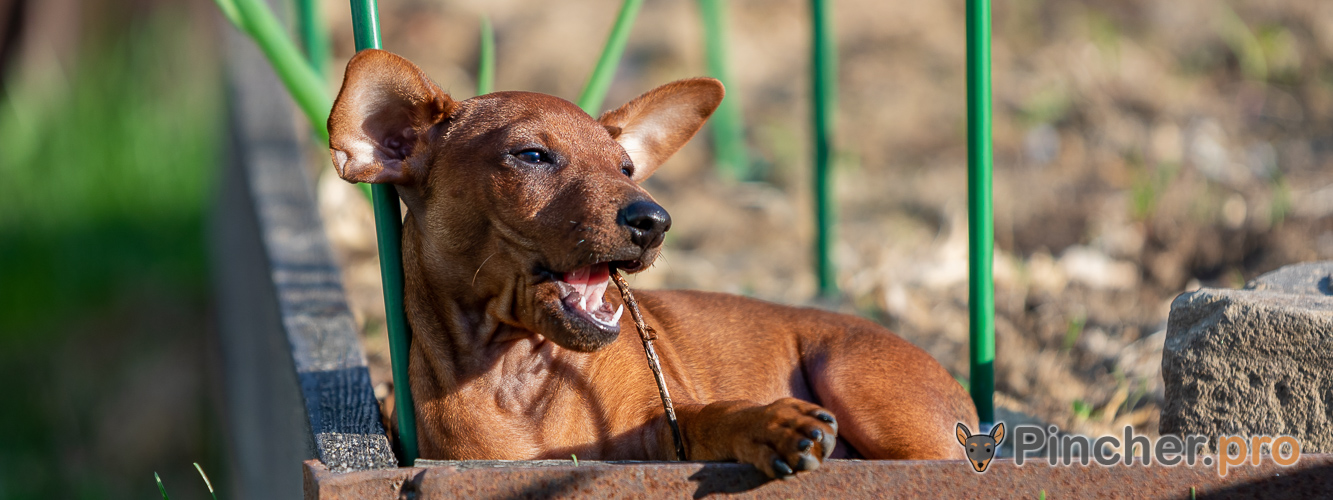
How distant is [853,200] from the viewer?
5.92 metres

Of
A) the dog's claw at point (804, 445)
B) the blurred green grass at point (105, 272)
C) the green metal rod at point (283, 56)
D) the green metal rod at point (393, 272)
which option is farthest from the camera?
the blurred green grass at point (105, 272)

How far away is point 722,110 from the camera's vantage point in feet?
19.3

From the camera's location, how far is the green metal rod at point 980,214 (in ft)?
8.90

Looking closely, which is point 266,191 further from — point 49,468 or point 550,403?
point 550,403

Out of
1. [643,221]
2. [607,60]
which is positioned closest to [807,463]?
[643,221]

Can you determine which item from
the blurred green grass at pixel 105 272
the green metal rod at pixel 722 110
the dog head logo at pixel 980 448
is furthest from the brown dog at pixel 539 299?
the blurred green grass at pixel 105 272

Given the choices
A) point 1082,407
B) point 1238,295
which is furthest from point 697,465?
point 1082,407

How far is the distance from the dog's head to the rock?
3.91ft

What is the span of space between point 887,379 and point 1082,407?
0.93m

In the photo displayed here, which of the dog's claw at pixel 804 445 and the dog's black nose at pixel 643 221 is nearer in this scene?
the dog's claw at pixel 804 445

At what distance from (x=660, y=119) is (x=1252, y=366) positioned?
1.40 m

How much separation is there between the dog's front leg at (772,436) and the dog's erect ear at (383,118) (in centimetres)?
82

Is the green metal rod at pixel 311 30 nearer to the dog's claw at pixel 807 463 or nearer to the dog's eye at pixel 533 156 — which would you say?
the dog's eye at pixel 533 156

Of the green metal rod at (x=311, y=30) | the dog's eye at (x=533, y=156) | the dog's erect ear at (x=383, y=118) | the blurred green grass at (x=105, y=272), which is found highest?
the green metal rod at (x=311, y=30)
